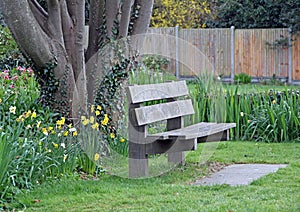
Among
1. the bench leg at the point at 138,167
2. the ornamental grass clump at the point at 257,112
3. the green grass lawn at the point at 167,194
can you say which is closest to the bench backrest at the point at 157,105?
the bench leg at the point at 138,167

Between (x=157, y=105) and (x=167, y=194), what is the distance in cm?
151

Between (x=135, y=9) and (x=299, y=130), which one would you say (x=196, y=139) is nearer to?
(x=135, y=9)

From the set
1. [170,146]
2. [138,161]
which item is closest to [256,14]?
[170,146]

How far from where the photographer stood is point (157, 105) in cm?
694

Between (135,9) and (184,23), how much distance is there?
19073 mm

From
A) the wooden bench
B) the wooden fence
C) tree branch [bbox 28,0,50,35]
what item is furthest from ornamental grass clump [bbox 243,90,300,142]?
the wooden fence

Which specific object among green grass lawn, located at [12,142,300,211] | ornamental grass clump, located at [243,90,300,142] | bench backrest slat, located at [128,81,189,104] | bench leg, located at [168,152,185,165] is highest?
bench backrest slat, located at [128,81,189,104]

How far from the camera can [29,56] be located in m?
6.94

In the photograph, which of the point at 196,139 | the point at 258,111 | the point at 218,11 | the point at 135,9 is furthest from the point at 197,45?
the point at 196,139

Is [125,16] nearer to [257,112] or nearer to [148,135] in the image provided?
[148,135]

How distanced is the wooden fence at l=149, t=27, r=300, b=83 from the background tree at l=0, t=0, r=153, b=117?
14.7 meters

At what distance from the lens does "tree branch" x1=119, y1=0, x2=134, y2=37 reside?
7659 mm

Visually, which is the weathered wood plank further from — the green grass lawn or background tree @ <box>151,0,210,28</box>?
background tree @ <box>151,0,210,28</box>

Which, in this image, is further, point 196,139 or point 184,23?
point 184,23
